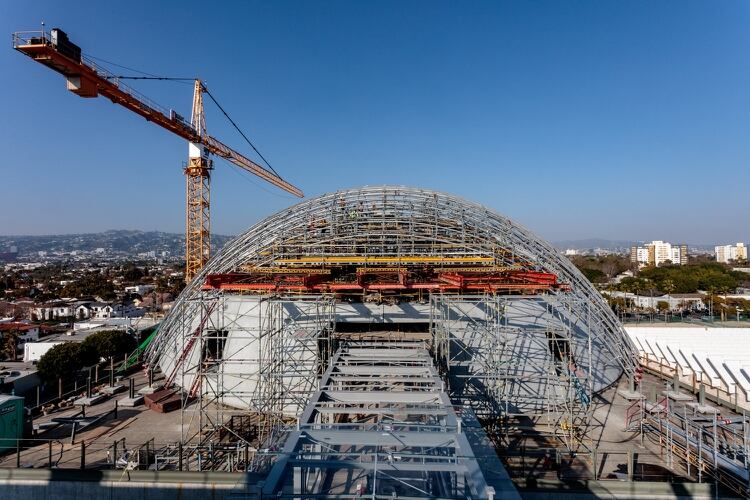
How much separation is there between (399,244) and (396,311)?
13.0ft

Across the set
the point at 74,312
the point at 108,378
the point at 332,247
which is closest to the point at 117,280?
the point at 74,312

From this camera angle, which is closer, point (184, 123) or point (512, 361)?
point (512, 361)

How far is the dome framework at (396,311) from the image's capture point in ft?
49.4

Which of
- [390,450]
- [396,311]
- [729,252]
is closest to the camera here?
[390,450]

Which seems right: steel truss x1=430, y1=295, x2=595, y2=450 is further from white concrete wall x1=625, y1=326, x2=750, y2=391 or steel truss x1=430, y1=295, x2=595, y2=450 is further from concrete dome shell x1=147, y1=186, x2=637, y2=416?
white concrete wall x1=625, y1=326, x2=750, y2=391

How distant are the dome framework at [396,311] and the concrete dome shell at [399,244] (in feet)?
0.32

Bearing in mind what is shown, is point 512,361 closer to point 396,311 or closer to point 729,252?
point 396,311

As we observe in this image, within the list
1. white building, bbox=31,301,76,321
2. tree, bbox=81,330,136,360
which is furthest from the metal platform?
white building, bbox=31,301,76,321

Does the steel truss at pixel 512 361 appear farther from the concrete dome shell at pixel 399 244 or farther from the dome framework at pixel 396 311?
the concrete dome shell at pixel 399 244

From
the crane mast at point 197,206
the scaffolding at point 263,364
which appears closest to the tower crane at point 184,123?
the crane mast at point 197,206

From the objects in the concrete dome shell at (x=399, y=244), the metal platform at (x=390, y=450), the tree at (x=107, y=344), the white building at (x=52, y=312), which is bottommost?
the white building at (x=52, y=312)

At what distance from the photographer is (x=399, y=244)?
2050cm

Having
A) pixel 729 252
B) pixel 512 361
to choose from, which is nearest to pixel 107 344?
pixel 512 361

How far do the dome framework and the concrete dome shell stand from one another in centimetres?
10
